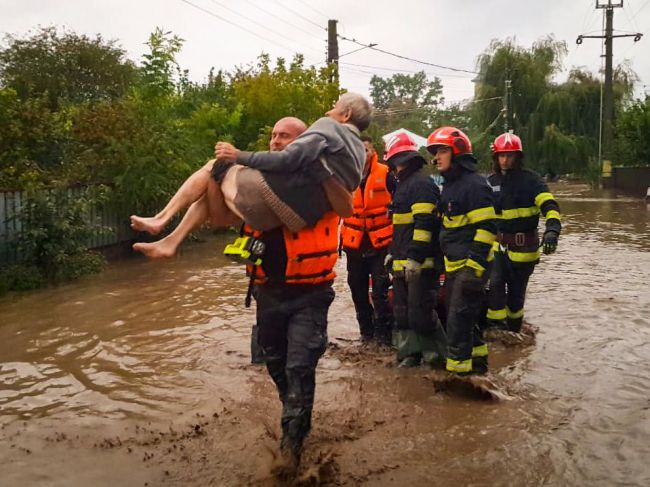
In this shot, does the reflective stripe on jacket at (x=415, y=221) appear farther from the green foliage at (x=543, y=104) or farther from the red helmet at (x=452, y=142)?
the green foliage at (x=543, y=104)

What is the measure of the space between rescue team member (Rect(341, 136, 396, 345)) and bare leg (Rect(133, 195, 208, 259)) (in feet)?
9.88

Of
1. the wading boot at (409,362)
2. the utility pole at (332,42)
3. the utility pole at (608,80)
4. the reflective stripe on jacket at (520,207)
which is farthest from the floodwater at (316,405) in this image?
the utility pole at (608,80)

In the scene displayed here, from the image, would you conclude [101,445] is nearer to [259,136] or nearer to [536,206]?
[536,206]

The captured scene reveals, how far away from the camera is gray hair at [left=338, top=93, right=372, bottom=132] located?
13.6 feet

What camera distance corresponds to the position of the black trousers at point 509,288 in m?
6.91

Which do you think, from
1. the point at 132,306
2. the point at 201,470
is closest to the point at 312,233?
the point at 201,470

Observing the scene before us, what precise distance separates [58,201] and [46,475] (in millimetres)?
7345

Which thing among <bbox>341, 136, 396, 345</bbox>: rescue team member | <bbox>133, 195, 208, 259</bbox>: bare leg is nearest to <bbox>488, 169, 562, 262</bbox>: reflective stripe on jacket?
<bbox>341, 136, 396, 345</bbox>: rescue team member

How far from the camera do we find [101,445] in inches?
172

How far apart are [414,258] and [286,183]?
239 cm

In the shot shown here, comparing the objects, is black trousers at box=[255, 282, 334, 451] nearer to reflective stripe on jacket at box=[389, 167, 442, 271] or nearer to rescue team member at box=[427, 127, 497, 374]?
rescue team member at box=[427, 127, 497, 374]

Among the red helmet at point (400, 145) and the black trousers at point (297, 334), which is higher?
the red helmet at point (400, 145)

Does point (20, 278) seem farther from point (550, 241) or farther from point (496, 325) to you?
point (550, 241)

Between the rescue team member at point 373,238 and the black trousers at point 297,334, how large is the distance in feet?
8.50
